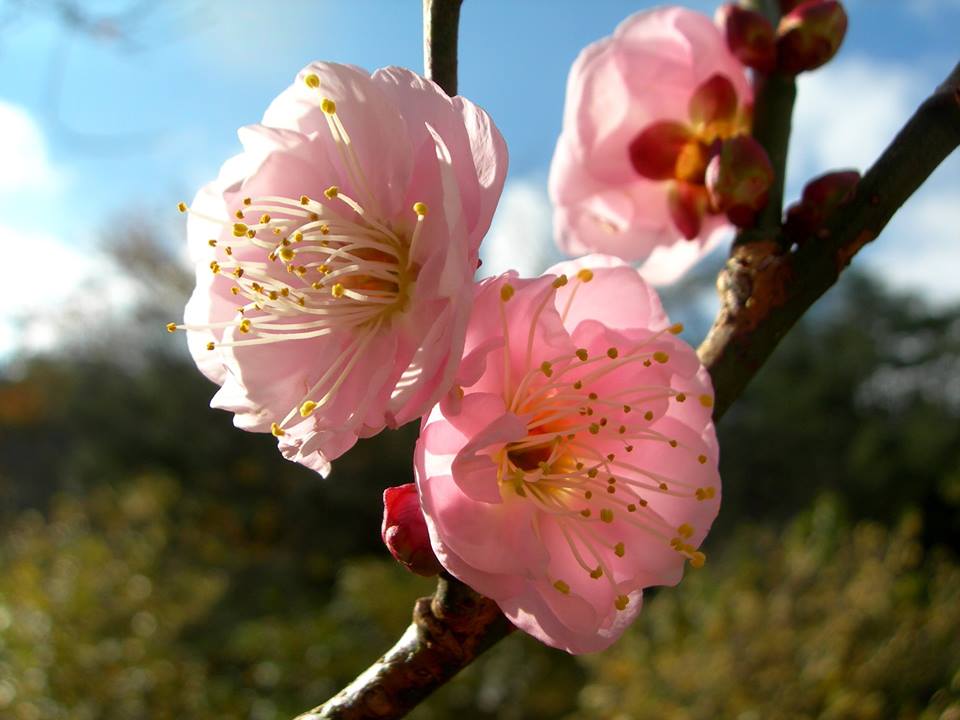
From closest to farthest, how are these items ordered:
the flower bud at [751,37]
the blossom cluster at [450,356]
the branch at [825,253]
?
1. the blossom cluster at [450,356]
2. the branch at [825,253]
3. the flower bud at [751,37]

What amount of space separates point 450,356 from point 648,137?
398mm

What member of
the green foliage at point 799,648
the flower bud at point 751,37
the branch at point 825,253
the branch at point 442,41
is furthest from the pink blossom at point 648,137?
the green foliage at point 799,648

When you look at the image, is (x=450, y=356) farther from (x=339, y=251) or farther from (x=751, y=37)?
(x=751, y=37)

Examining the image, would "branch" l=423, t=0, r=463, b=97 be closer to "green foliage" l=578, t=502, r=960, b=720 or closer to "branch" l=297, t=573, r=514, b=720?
"branch" l=297, t=573, r=514, b=720

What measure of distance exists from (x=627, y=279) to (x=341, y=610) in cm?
287

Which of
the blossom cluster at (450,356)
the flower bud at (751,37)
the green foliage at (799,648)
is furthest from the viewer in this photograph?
the green foliage at (799,648)

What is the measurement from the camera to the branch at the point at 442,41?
0.40 m

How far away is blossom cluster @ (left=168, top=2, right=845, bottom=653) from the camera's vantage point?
0.36 metres

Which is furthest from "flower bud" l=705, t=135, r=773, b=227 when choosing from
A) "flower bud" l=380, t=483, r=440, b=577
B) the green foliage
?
the green foliage

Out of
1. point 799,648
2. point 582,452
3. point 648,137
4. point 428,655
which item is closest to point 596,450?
point 582,452

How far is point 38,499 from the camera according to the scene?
525cm

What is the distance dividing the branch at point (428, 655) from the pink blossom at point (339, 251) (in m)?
0.09

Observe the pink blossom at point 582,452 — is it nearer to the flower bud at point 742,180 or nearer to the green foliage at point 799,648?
the flower bud at point 742,180

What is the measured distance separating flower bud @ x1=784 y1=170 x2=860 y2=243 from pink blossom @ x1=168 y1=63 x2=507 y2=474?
0.78 feet
